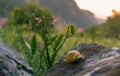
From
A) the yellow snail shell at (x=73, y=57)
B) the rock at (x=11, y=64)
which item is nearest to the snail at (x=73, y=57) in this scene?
the yellow snail shell at (x=73, y=57)

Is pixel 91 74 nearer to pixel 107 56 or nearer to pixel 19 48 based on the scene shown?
pixel 107 56

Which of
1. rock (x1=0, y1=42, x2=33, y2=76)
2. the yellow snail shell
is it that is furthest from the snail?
rock (x1=0, y1=42, x2=33, y2=76)

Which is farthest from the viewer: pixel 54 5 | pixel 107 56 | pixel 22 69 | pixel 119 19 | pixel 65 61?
pixel 54 5

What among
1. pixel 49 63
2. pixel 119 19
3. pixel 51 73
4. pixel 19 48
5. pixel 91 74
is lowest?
pixel 119 19

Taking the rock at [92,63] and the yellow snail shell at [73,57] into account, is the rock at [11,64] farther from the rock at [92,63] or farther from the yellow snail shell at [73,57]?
the yellow snail shell at [73,57]

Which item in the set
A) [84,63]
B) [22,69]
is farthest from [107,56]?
[22,69]

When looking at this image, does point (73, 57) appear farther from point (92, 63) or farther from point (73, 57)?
point (92, 63)

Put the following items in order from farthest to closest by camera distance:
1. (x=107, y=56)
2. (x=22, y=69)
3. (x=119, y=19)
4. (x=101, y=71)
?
(x=119, y=19), (x=22, y=69), (x=107, y=56), (x=101, y=71)

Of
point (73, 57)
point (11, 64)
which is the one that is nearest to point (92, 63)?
point (73, 57)
